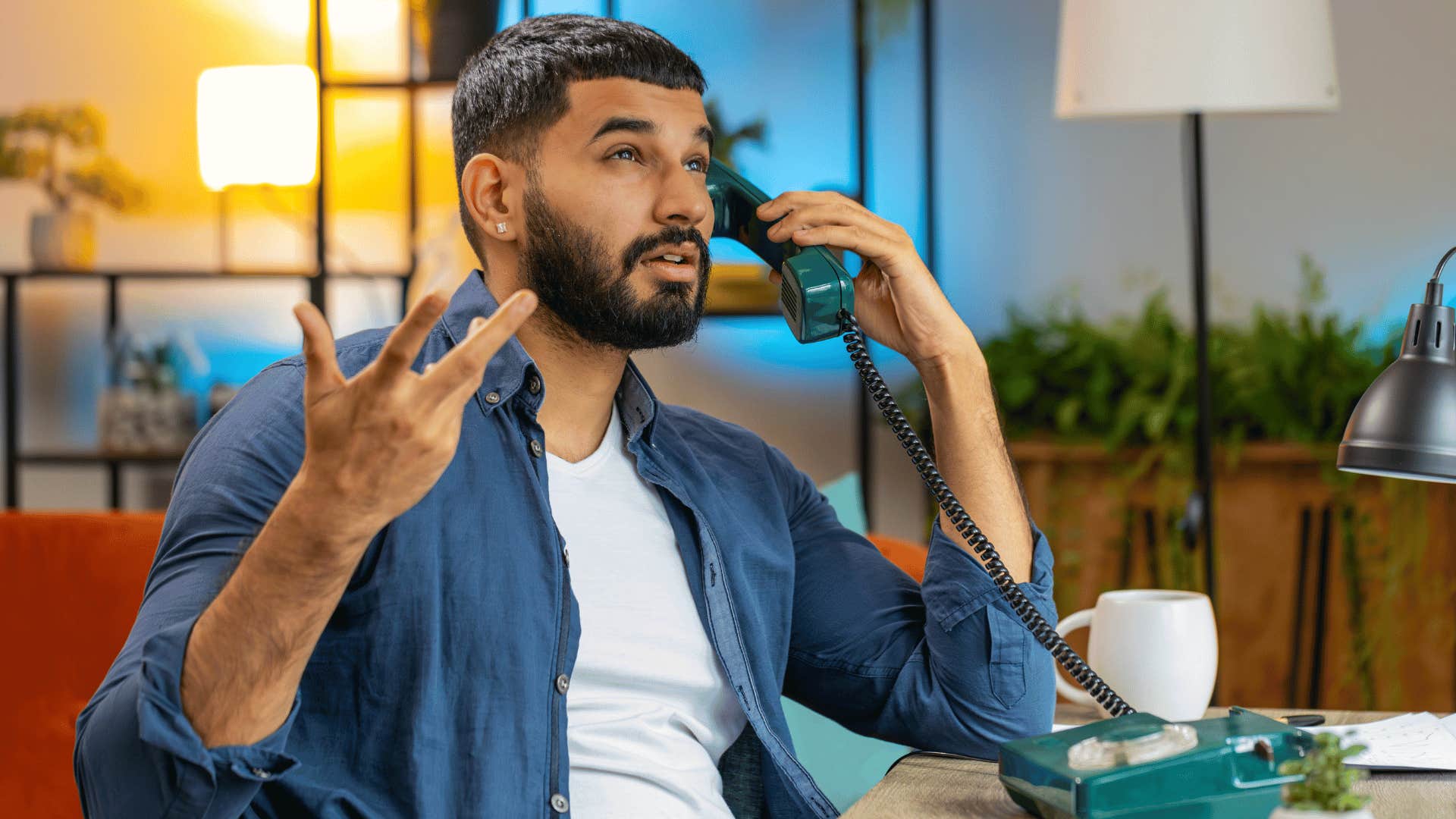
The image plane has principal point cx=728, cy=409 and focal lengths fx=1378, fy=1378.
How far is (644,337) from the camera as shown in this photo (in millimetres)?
1365

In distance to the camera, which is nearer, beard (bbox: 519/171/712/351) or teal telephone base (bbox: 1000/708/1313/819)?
teal telephone base (bbox: 1000/708/1313/819)

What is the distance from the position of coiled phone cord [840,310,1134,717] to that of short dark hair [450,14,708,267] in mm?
330

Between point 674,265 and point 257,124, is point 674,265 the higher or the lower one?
the lower one

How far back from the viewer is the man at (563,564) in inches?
36.1

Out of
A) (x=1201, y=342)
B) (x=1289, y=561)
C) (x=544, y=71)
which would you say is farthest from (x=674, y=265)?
(x=1289, y=561)

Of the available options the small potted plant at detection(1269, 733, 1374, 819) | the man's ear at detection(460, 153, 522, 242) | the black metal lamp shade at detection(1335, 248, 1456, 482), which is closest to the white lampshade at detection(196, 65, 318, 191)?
the man's ear at detection(460, 153, 522, 242)

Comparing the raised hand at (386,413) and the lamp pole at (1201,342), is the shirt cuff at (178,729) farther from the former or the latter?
the lamp pole at (1201,342)

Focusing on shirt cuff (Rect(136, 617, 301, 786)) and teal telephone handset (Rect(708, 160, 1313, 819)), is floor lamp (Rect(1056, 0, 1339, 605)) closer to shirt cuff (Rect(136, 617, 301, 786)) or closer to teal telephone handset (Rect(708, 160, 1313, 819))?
teal telephone handset (Rect(708, 160, 1313, 819))

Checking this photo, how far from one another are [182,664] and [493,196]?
2.16 ft

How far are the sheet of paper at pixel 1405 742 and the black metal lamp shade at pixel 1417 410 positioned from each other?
213 millimetres

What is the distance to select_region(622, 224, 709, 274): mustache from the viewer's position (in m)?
1.35

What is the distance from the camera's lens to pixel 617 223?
135 centimetres

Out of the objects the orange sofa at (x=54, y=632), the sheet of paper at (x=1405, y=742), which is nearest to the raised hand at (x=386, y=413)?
the sheet of paper at (x=1405, y=742)

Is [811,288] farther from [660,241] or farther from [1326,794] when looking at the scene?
[1326,794]
